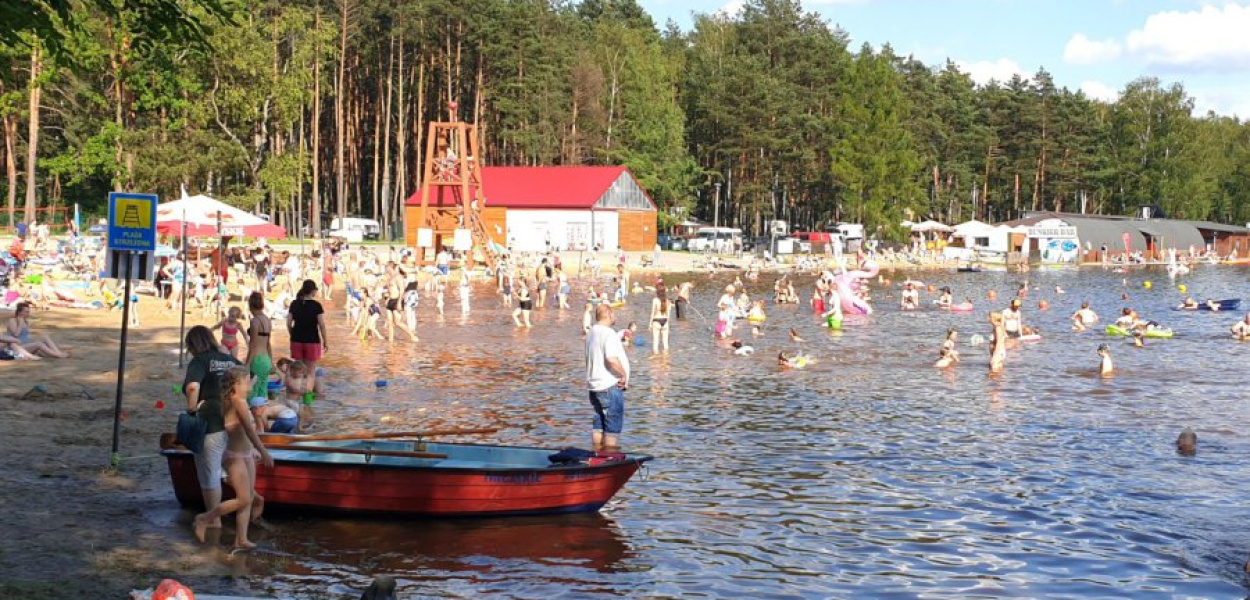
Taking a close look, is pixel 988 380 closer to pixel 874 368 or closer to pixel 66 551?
pixel 874 368

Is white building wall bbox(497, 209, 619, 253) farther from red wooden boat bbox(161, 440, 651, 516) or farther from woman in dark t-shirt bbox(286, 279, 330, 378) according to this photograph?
red wooden boat bbox(161, 440, 651, 516)

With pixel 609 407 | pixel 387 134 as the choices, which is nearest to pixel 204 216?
pixel 609 407

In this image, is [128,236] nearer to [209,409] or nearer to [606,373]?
[209,409]

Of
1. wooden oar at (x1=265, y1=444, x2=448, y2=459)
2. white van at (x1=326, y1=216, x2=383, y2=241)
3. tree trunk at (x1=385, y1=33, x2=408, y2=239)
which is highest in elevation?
tree trunk at (x1=385, y1=33, x2=408, y2=239)

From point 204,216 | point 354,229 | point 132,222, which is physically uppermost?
point 354,229

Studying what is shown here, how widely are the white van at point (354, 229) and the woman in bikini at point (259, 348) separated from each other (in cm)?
5008

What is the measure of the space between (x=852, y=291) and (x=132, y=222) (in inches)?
1211

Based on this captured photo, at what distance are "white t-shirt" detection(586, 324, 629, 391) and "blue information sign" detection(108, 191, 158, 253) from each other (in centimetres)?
481

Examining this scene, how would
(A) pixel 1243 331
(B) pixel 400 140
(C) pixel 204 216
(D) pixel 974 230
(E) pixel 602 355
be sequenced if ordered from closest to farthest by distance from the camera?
(E) pixel 602 355 < (C) pixel 204 216 < (A) pixel 1243 331 < (B) pixel 400 140 < (D) pixel 974 230

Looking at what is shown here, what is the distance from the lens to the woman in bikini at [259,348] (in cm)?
1485

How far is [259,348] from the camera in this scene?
15391 millimetres

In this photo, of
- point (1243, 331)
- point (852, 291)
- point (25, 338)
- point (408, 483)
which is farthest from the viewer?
point (852, 291)

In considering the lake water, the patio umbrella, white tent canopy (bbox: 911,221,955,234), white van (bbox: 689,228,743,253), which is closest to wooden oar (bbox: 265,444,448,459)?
the lake water

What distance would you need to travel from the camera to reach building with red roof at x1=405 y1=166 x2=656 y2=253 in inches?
2889
